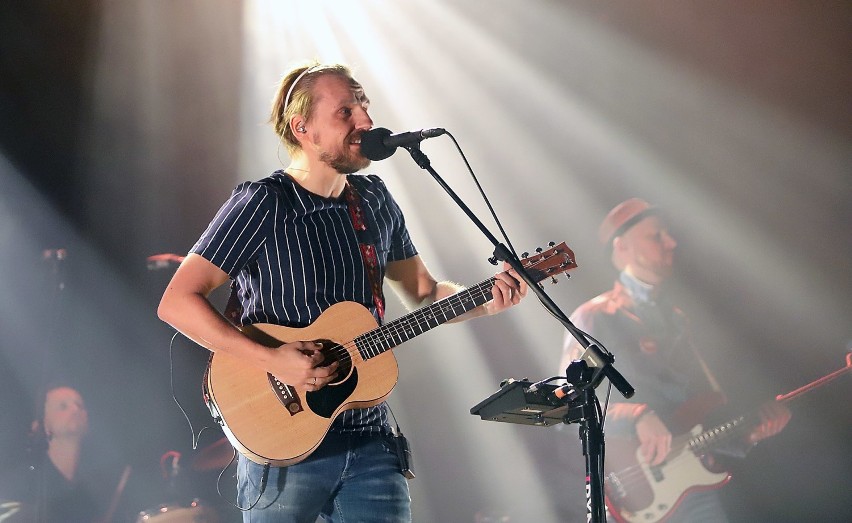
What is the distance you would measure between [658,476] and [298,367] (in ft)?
10.1

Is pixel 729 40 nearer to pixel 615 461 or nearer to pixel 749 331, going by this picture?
pixel 749 331

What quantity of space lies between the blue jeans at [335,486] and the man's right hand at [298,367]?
0.21 meters

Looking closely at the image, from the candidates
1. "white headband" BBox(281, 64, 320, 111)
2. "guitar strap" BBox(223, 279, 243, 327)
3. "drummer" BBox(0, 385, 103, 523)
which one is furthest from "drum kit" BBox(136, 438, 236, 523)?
"white headband" BBox(281, 64, 320, 111)

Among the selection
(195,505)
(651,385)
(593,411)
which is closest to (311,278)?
(593,411)

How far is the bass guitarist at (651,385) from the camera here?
4.70 m

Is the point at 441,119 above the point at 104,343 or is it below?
above

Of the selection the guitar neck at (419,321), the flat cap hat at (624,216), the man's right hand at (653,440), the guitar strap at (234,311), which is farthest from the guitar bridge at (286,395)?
the flat cap hat at (624,216)

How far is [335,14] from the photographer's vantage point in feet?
20.3

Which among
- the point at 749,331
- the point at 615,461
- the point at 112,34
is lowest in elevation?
the point at 615,461

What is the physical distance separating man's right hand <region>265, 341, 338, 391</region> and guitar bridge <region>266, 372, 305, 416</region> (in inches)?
1.1

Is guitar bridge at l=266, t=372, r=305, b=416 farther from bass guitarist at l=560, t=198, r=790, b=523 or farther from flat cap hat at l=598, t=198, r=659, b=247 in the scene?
flat cap hat at l=598, t=198, r=659, b=247

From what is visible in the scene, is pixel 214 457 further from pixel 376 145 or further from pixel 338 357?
pixel 376 145

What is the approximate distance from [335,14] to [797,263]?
435cm

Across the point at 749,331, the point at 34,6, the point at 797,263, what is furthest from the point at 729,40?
the point at 34,6
